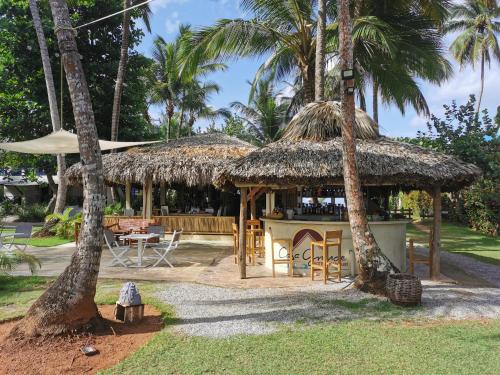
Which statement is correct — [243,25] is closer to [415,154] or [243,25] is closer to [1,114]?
[415,154]

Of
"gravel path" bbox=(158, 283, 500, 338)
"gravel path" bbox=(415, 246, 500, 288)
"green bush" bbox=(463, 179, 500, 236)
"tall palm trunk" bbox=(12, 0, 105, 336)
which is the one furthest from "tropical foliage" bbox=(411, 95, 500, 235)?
"tall palm trunk" bbox=(12, 0, 105, 336)

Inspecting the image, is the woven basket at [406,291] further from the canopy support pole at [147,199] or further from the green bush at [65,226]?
the green bush at [65,226]

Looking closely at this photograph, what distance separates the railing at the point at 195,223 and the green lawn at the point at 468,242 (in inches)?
290

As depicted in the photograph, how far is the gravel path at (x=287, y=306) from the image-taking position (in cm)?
522

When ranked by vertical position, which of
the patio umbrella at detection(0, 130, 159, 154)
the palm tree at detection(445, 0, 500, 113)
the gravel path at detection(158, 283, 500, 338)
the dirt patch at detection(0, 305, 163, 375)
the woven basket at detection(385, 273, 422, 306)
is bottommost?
the dirt patch at detection(0, 305, 163, 375)

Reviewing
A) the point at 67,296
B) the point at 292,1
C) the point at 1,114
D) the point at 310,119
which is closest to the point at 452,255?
the point at 310,119

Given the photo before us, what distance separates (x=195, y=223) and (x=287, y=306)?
899 cm

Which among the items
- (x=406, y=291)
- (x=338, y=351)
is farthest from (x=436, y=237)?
(x=338, y=351)

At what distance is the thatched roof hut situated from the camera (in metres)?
7.67

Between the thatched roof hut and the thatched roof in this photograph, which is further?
the thatched roof

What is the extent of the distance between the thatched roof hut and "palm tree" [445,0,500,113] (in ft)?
92.3

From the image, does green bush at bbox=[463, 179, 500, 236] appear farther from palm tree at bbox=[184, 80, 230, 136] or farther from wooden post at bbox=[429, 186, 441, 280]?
palm tree at bbox=[184, 80, 230, 136]

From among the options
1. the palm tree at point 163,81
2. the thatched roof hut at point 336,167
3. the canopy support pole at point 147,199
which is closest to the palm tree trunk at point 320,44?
the thatched roof hut at point 336,167

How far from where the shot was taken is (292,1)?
11.7m
